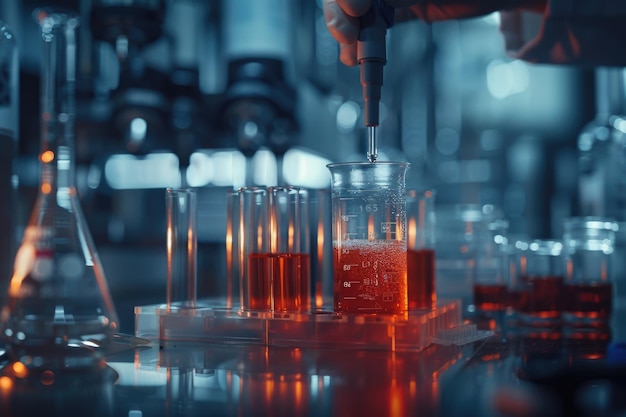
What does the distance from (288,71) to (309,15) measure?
48cm

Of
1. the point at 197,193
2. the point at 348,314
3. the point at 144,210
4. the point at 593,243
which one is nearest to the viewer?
the point at 348,314

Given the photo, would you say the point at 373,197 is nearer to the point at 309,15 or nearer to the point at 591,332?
the point at 591,332

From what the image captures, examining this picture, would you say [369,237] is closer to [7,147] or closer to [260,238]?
[260,238]

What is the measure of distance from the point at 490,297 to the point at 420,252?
0.25 metres

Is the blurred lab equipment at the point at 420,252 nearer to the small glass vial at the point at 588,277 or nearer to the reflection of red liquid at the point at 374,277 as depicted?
the reflection of red liquid at the point at 374,277

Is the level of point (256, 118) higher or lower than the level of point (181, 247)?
higher

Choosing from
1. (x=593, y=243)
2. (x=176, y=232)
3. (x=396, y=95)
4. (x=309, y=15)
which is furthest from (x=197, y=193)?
(x=396, y=95)

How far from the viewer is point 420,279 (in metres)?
1.22

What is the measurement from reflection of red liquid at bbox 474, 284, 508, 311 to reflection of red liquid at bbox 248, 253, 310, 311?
0.47 metres

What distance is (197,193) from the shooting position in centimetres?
115

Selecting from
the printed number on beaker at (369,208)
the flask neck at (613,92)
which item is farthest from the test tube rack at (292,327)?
the flask neck at (613,92)

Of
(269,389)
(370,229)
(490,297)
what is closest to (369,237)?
(370,229)

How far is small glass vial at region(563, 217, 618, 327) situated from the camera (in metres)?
1.35

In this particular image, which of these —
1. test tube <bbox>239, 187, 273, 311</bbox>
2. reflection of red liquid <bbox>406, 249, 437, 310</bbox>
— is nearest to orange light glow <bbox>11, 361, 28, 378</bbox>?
test tube <bbox>239, 187, 273, 311</bbox>
